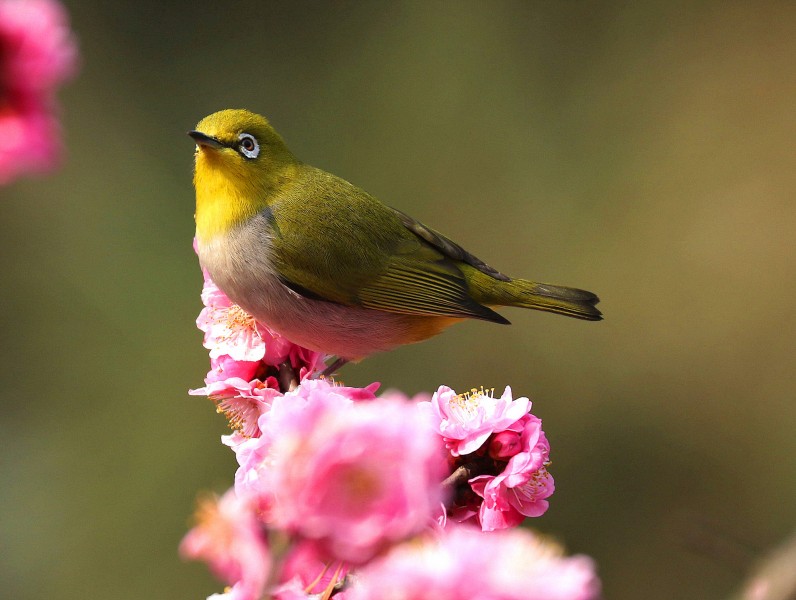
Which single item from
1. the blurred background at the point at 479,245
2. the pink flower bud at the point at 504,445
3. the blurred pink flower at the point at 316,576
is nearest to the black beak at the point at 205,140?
the pink flower bud at the point at 504,445

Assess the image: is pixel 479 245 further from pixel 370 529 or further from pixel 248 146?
pixel 370 529

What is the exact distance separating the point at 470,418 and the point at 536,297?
1.83 metres

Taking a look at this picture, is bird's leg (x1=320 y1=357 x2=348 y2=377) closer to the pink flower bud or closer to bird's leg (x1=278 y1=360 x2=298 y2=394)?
bird's leg (x1=278 y1=360 x2=298 y2=394)

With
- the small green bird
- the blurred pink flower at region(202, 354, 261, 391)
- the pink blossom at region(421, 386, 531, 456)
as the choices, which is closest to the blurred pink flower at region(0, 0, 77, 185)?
the pink blossom at region(421, 386, 531, 456)

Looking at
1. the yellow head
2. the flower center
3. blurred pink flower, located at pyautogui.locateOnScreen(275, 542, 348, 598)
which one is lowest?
blurred pink flower, located at pyautogui.locateOnScreen(275, 542, 348, 598)

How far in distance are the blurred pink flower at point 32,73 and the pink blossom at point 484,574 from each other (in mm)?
508

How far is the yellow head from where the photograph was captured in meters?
3.02

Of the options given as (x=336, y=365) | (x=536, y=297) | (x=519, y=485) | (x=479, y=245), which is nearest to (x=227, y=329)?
(x=336, y=365)

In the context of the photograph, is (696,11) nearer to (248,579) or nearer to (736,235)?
(736,235)

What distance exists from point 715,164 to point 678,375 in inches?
71.0

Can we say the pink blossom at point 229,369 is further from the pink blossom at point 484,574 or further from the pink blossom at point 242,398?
the pink blossom at point 484,574

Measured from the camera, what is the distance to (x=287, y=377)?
235cm

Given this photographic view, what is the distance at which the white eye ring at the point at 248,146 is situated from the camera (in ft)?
9.96

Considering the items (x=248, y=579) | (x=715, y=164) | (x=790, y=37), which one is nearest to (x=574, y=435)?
(x=715, y=164)
